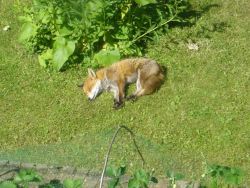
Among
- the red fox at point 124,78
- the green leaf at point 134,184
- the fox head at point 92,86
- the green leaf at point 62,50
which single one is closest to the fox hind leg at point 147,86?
the red fox at point 124,78

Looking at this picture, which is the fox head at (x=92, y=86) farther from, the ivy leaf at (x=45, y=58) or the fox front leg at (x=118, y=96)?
the ivy leaf at (x=45, y=58)

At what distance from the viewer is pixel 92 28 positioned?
340 inches

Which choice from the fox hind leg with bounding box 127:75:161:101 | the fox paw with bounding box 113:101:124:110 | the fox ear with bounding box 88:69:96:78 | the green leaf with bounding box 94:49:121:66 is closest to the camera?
the fox paw with bounding box 113:101:124:110

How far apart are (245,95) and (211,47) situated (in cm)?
114

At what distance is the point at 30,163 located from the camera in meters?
7.34

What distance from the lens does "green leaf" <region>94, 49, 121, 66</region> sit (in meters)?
8.79

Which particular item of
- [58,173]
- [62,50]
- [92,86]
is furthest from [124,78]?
[58,173]

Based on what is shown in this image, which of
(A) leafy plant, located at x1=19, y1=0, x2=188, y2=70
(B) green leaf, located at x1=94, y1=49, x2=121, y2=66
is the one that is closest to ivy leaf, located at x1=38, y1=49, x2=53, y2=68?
(A) leafy plant, located at x1=19, y1=0, x2=188, y2=70

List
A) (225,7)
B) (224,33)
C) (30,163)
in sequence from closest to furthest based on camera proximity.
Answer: (30,163) → (224,33) → (225,7)

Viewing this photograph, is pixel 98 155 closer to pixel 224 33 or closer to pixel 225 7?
pixel 224 33

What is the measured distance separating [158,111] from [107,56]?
3.91ft

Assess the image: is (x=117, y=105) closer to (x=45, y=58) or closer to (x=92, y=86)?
(x=92, y=86)

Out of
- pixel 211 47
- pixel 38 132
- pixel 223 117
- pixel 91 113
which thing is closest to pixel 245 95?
pixel 223 117

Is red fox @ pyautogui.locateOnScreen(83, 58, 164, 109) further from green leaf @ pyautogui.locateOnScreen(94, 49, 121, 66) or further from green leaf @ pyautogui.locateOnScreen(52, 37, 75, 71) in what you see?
green leaf @ pyautogui.locateOnScreen(52, 37, 75, 71)
